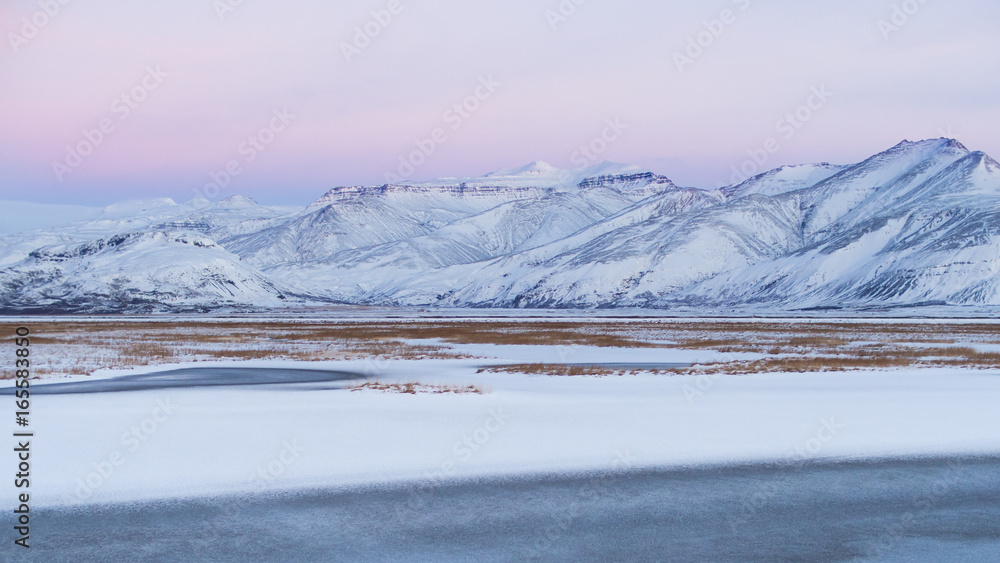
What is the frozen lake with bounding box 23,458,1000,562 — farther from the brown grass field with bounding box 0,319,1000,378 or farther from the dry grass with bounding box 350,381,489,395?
the brown grass field with bounding box 0,319,1000,378

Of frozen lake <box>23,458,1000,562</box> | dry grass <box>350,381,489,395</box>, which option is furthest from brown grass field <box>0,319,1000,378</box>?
frozen lake <box>23,458,1000,562</box>

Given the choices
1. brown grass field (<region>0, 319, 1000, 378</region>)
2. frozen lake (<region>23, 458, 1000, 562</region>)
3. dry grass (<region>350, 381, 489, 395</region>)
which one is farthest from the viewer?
brown grass field (<region>0, 319, 1000, 378</region>)

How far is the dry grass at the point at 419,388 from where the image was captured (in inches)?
1058

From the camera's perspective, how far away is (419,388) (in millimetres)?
28109

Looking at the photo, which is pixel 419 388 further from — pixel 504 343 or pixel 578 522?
pixel 504 343

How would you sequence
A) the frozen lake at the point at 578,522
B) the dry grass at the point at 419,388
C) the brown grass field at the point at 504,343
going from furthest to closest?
1. the brown grass field at the point at 504,343
2. the dry grass at the point at 419,388
3. the frozen lake at the point at 578,522

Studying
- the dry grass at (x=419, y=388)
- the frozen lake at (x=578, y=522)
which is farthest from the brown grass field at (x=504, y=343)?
the frozen lake at (x=578, y=522)

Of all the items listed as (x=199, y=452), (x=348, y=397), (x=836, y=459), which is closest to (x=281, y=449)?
(x=199, y=452)

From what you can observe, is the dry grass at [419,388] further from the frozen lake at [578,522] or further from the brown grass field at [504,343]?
the frozen lake at [578,522]

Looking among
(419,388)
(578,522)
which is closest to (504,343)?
(419,388)

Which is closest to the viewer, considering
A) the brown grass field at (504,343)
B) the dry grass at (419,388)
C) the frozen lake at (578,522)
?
the frozen lake at (578,522)

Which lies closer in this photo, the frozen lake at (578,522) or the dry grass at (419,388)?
the frozen lake at (578,522)

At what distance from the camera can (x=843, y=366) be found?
37.3 m

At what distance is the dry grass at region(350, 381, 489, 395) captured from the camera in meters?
26.9
